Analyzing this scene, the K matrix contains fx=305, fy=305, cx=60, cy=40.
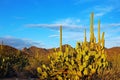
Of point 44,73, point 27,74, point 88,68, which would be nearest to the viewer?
point 88,68

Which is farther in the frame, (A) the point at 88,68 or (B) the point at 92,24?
(B) the point at 92,24

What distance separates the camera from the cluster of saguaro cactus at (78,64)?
41.6ft

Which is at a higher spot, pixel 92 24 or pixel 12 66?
pixel 92 24

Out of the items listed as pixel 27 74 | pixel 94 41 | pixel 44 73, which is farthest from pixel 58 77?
pixel 27 74

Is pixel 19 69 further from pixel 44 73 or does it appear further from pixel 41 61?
pixel 44 73

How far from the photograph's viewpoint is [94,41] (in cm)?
1465

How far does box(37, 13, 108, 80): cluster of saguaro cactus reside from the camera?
12.7m

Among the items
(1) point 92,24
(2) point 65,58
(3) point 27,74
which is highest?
(1) point 92,24

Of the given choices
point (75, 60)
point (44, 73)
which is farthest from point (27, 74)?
point (75, 60)

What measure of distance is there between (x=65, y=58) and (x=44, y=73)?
4.09ft

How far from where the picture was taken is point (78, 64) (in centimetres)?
1291

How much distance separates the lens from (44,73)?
13.8m

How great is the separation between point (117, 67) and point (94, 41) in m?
1.65

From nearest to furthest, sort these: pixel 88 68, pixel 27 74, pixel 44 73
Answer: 1. pixel 88 68
2. pixel 44 73
3. pixel 27 74
